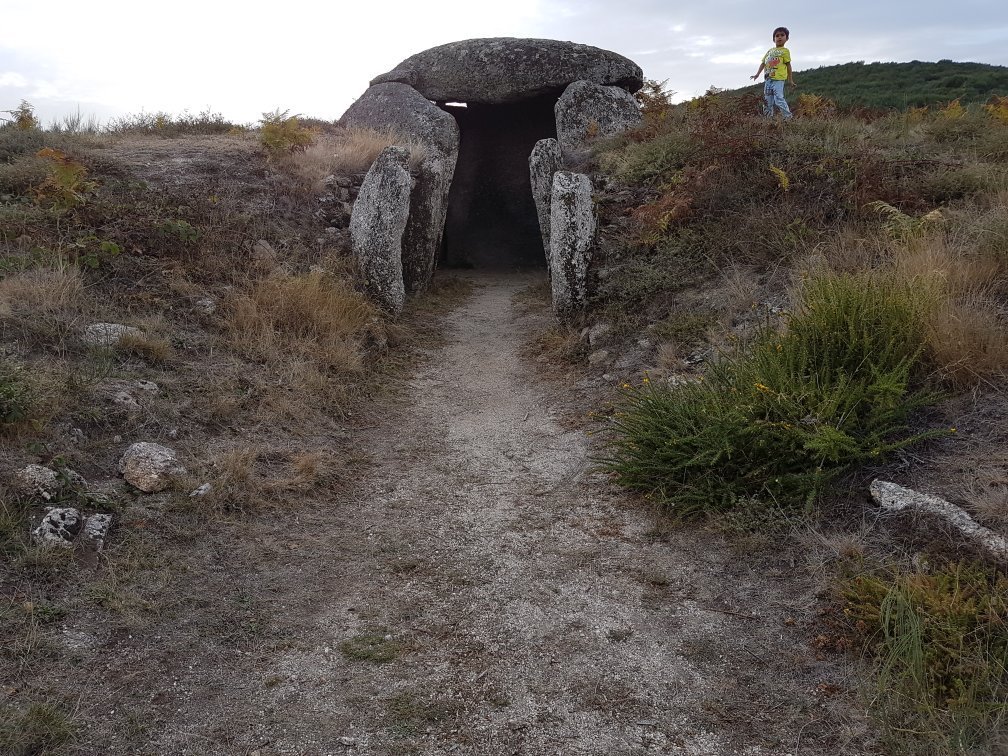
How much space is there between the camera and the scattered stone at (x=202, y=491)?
475 centimetres

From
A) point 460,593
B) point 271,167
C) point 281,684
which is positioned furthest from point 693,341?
point 271,167

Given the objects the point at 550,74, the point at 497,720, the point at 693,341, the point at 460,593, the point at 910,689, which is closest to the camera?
the point at 910,689

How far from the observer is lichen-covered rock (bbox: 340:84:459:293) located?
10.5 metres

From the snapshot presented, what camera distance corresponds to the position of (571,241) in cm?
884

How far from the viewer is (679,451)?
487 centimetres

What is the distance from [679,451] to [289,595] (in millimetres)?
2695

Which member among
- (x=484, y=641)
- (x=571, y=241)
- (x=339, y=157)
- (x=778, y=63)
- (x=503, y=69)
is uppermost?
(x=503, y=69)

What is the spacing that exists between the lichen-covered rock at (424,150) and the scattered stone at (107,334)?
469cm

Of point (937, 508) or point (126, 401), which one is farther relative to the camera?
point (126, 401)

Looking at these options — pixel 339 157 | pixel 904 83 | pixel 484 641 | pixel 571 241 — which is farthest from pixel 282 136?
pixel 904 83

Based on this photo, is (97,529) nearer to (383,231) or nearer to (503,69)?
(383,231)

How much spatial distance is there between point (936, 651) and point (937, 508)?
1010 mm

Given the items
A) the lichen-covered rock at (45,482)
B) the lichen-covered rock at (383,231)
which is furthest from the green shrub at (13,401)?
the lichen-covered rock at (383,231)

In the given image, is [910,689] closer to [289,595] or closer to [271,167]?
[289,595]
